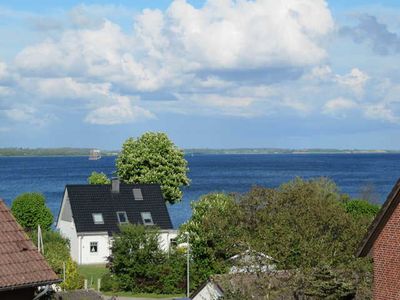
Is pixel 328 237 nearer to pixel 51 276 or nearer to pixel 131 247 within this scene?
pixel 51 276

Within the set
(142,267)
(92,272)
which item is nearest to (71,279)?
(142,267)

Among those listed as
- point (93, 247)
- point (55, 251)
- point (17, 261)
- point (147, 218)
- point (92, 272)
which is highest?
point (17, 261)

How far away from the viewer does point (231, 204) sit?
34.6 metres

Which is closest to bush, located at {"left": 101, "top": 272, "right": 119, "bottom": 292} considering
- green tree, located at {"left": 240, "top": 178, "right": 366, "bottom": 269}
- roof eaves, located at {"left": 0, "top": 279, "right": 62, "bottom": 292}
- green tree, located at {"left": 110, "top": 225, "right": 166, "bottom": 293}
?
green tree, located at {"left": 110, "top": 225, "right": 166, "bottom": 293}

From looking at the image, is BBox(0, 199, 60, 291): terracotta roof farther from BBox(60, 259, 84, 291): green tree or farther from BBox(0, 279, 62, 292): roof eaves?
BBox(60, 259, 84, 291): green tree

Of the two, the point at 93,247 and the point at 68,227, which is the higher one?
the point at 68,227

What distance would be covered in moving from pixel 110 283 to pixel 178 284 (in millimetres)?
4292

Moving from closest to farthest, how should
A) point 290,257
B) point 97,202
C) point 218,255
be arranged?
1. point 290,257
2. point 218,255
3. point 97,202

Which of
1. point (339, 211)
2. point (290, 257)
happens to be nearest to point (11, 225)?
point (290, 257)

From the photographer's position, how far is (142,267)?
153 ft

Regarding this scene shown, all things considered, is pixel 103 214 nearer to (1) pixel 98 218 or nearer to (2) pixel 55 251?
(1) pixel 98 218

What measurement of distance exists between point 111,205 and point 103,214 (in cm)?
127

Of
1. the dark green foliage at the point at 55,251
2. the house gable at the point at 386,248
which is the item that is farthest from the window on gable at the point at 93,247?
the house gable at the point at 386,248

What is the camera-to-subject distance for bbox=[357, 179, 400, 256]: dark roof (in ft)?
76.3
